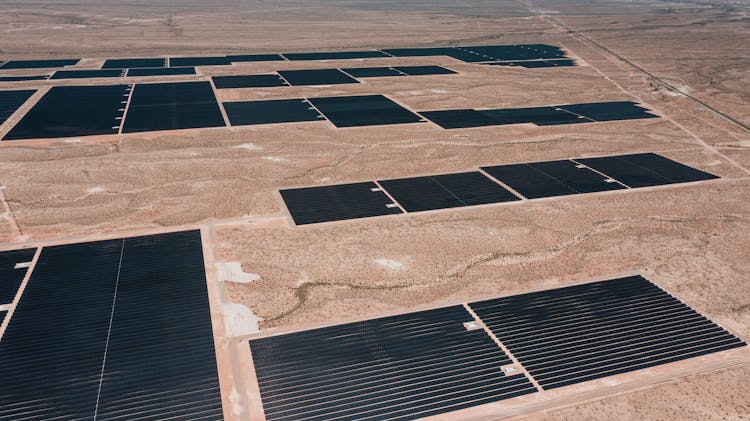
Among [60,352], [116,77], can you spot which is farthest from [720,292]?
[116,77]

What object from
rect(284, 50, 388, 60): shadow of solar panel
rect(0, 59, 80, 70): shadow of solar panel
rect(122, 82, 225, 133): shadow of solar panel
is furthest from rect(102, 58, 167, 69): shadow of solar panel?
rect(284, 50, 388, 60): shadow of solar panel

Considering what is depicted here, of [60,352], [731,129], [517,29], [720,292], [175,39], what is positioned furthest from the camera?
[517,29]

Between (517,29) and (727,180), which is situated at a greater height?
(517,29)

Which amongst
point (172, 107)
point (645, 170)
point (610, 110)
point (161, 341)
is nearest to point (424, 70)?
point (610, 110)

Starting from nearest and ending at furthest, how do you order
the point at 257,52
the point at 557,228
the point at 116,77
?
the point at 557,228
the point at 116,77
the point at 257,52

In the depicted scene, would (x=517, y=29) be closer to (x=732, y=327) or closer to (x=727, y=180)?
(x=727, y=180)

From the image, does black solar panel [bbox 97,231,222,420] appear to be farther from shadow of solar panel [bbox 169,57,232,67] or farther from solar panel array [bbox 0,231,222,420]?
shadow of solar panel [bbox 169,57,232,67]

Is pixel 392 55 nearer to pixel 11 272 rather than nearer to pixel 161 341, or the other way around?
pixel 11 272
